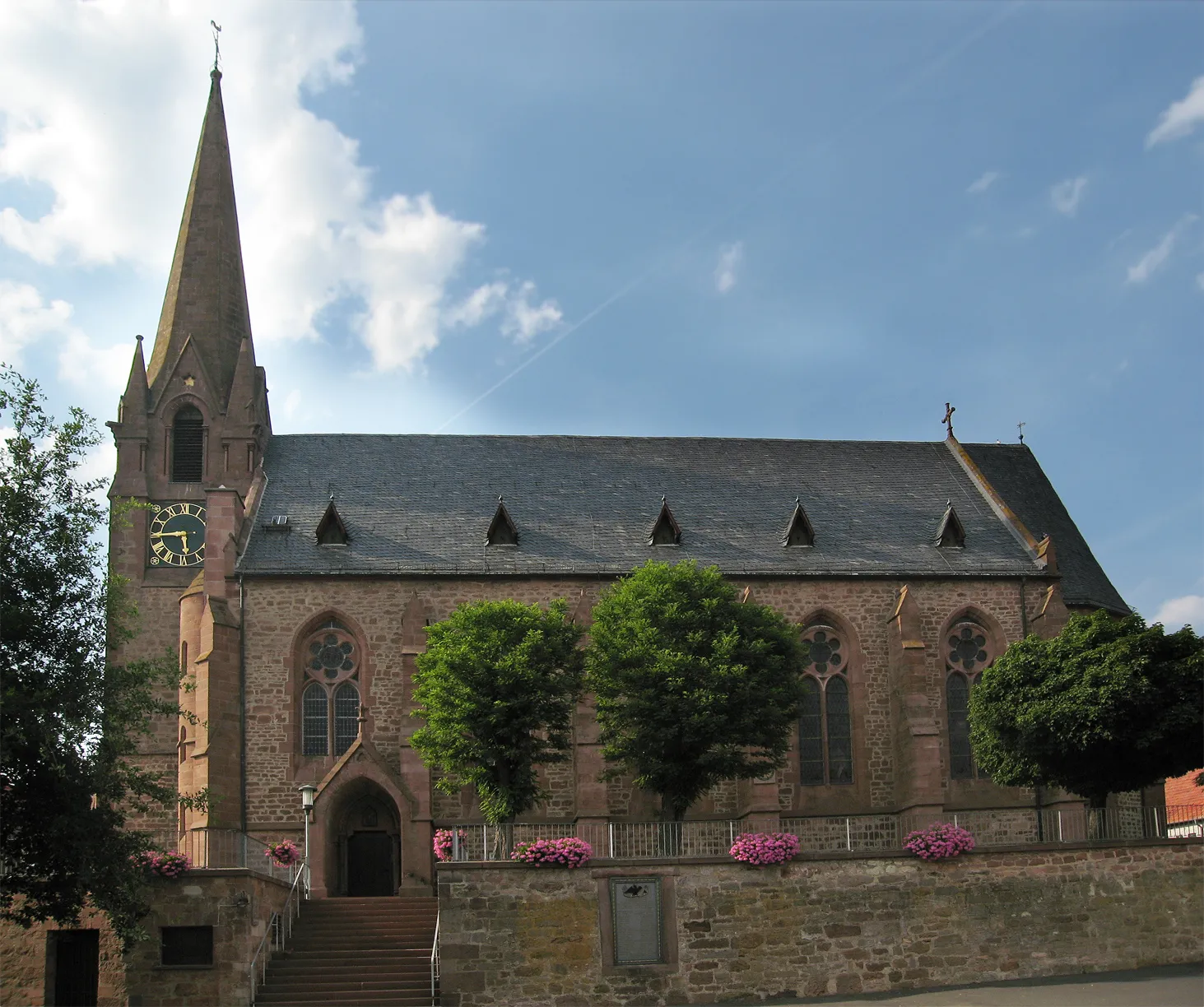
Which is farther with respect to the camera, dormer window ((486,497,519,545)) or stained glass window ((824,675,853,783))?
dormer window ((486,497,519,545))

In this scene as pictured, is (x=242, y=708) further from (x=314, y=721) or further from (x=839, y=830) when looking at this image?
(x=839, y=830)

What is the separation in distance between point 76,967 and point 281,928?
3535 millimetres

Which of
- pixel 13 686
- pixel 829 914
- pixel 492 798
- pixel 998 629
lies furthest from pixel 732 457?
pixel 13 686

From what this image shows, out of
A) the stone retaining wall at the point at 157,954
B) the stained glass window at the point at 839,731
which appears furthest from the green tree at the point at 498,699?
the stained glass window at the point at 839,731

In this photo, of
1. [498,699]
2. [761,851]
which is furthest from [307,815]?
[761,851]

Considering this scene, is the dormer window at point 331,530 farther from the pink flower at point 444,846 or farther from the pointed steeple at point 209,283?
the pink flower at point 444,846

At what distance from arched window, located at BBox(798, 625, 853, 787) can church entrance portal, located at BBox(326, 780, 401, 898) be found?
9587 millimetres

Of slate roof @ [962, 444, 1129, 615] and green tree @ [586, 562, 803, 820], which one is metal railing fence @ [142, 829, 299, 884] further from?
slate roof @ [962, 444, 1129, 615]

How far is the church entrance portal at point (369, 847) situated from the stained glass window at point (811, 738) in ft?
31.4

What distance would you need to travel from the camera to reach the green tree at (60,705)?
2125cm

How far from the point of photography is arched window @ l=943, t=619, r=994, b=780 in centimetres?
3441

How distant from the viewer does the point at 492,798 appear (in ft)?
92.9

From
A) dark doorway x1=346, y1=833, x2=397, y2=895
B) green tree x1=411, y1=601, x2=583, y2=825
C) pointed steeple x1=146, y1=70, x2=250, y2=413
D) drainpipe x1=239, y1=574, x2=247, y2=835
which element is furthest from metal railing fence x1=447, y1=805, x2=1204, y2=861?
pointed steeple x1=146, y1=70, x2=250, y2=413

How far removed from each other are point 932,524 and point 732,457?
582 centimetres
